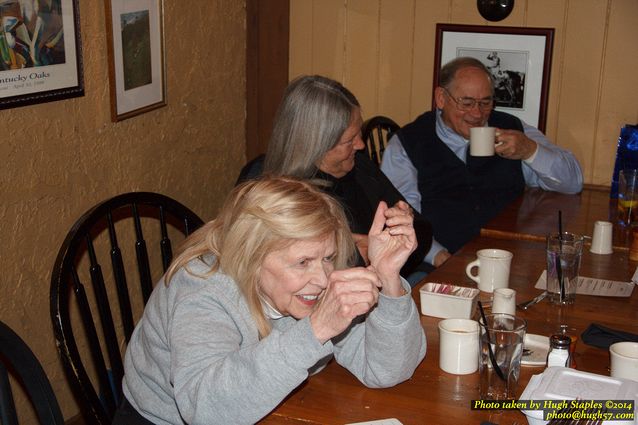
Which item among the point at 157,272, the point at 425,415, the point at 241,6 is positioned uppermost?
the point at 241,6

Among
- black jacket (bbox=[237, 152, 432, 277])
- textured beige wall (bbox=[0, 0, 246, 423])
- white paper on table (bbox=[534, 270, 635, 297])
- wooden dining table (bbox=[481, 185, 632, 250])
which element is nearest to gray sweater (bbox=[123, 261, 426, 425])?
white paper on table (bbox=[534, 270, 635, 297])

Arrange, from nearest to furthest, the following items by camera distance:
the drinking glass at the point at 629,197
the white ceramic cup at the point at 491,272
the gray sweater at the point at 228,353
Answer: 1. the gray sweater at the point at 228,353
2. the white ceramic cup at the point at 491,272
3. the drinking glass at the point at 629,197

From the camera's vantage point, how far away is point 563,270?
2.15m

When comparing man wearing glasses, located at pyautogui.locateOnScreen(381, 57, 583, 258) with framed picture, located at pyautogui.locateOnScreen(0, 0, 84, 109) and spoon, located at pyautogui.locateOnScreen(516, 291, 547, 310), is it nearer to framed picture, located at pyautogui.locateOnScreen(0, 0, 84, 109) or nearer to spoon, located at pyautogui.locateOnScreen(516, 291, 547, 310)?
spoon, located at pyautogui.locateOnScreen(516, 291, 547, 310)

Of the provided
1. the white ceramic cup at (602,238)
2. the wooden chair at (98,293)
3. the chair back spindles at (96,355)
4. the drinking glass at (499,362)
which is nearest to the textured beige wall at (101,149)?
the wooden chair at (98,293)

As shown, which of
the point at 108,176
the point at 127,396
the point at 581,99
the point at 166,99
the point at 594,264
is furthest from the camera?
the point at 581,99

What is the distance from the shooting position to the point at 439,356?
1.80m

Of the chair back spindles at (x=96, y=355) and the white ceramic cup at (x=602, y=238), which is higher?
the white ceramic cup at (x=602, y=238)

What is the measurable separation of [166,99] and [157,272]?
0.66m

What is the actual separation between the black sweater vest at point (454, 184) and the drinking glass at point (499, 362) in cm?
162

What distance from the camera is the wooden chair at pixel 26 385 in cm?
148

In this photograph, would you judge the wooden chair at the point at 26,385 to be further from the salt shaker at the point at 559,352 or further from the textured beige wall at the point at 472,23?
the textured beige wall at the point at 472,23

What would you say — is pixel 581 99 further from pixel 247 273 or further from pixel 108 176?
pixel 247 273

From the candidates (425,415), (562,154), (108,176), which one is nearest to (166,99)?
(108,176)
